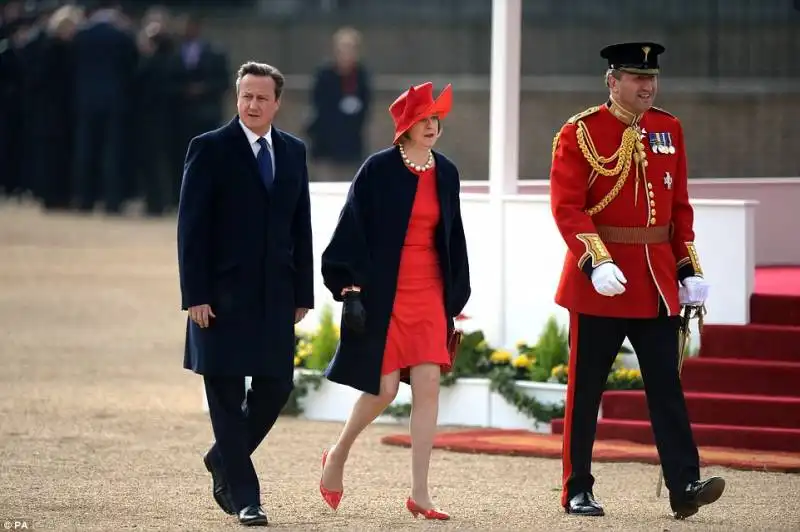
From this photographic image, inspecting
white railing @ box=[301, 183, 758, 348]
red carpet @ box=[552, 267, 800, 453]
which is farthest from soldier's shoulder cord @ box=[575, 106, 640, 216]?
white railing @ box=[301, 183, 758, 348]

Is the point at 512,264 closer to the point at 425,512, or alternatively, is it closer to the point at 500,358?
the point at 500,358

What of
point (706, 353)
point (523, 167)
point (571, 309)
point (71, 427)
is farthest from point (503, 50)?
point (571, 309)

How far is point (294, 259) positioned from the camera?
7.68 metres

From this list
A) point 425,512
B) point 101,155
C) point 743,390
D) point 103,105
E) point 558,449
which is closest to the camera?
point 425,512

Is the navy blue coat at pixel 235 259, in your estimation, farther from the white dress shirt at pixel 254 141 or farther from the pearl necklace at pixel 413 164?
the pearl necklace at pixel 413 164

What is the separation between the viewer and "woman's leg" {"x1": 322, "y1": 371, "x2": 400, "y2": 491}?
25.3ft

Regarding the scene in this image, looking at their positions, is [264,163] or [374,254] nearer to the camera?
[264,163]

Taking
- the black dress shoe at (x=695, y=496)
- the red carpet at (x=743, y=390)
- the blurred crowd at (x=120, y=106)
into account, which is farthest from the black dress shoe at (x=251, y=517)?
the blurred crowd at (x=120, y=106)

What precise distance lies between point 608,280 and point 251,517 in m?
1.49

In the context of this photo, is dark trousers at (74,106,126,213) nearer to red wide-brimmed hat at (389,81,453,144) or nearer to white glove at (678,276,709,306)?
red wide-brimmed hat at (389,81,453,144)

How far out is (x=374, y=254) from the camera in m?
7.74

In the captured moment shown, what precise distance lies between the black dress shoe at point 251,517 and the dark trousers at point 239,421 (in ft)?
0.06

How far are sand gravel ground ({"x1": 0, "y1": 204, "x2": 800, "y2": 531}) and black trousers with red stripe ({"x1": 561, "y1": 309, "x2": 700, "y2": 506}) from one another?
191mm

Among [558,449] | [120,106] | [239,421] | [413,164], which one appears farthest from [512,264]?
[120,106]
